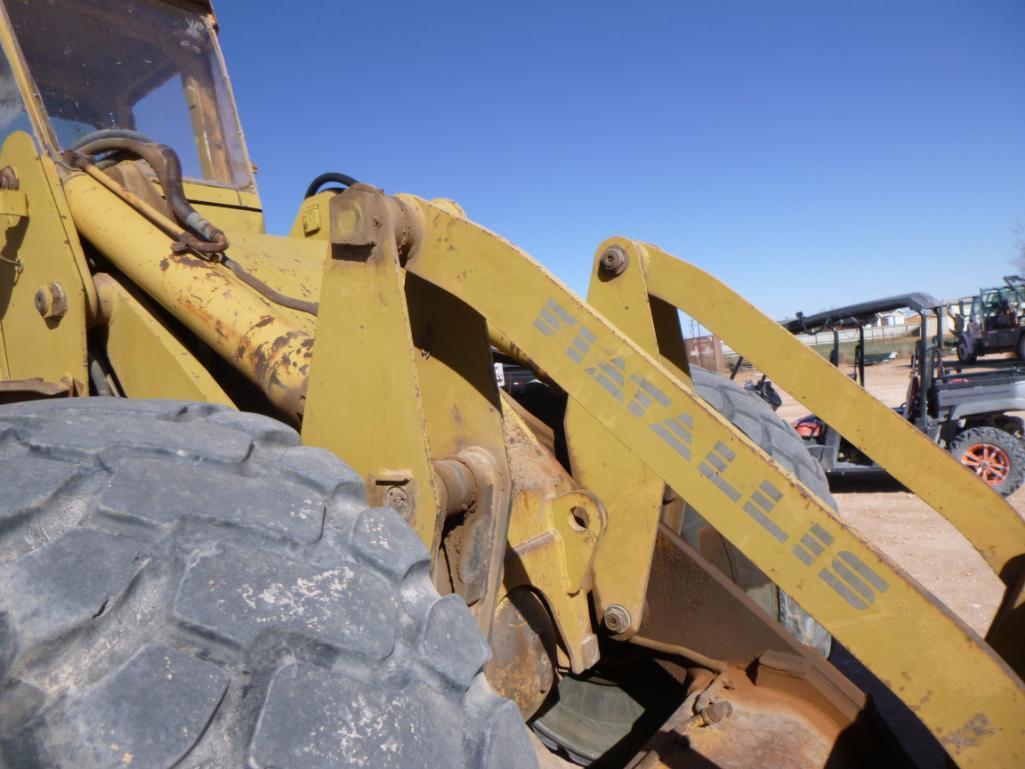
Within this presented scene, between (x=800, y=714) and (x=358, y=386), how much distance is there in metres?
1.49

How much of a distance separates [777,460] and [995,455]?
23.3 ft

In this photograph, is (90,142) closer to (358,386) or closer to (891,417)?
(358,386)

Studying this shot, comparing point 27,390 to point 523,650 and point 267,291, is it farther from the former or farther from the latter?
point 523,650

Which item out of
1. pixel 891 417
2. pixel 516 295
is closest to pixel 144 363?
pixel 516 295

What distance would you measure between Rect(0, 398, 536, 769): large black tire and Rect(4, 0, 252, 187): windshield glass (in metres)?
1.67

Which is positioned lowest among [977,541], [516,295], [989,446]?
[989,446]

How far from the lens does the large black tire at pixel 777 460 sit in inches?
108

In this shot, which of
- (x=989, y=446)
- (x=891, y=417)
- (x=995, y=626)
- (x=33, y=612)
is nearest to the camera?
(x=33, y=612)

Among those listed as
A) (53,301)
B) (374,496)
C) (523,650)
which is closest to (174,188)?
(53,301)

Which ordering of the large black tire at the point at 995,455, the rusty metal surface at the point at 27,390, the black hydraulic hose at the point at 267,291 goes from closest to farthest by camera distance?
the rusty metal surface at the point at 27,390 < the black hydraulic hose at the point at 267,291 < the large black tire at the point at 995,455

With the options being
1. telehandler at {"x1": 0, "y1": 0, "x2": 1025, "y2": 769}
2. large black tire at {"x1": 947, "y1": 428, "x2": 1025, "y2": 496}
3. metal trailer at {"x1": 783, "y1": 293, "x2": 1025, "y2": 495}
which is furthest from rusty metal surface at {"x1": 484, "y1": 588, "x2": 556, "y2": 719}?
large black tire at {"x1": 947, "y1": 428, "x2": 1025, "y2": 496}

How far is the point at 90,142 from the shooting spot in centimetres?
228

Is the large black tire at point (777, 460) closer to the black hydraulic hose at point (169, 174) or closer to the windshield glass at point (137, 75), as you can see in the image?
the black hydraulic hose at point (169, 174)

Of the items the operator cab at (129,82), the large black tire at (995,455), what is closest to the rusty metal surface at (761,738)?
the operator cab at (129,82)
